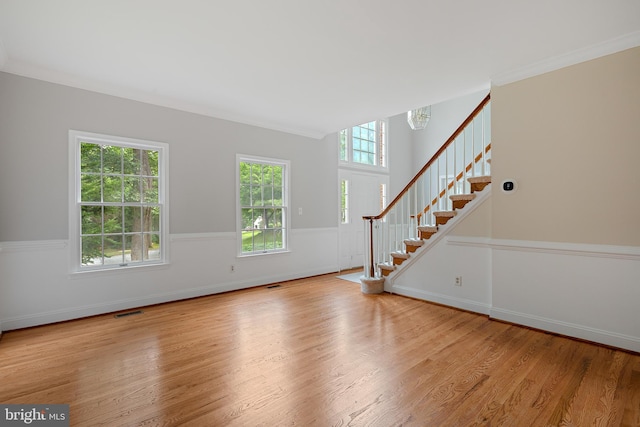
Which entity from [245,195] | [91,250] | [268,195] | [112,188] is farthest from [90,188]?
[268,195]

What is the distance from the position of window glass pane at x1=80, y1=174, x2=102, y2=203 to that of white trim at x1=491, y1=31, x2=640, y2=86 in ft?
15.2

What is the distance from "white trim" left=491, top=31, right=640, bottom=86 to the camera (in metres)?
2.69

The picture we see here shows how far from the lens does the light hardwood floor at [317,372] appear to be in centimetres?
188

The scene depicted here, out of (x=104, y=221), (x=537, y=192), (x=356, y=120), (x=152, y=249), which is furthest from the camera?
(x=356, y=120)

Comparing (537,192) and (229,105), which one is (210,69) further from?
(537,192)

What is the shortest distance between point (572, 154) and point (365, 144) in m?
4.63

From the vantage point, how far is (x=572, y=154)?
2.98 metres

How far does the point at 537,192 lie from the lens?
3.19 meters

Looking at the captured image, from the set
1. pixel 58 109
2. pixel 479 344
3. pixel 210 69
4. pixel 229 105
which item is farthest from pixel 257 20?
pixel 479 344

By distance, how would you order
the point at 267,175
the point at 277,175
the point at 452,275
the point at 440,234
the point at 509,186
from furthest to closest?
the point at 277,175, the point at 267,175, the point at 440,234, the point at 452,275, the point at 509,186

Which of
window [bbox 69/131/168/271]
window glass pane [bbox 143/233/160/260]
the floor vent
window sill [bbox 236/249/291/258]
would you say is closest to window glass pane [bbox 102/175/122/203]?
window [bbox 69/131/168/271]

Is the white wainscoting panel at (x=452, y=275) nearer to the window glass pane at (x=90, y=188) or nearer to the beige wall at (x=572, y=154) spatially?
the beige wall at (x=572, y=154)

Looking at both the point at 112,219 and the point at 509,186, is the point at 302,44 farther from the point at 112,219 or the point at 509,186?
the point at 112,219

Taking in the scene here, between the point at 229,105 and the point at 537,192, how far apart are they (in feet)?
12.7
